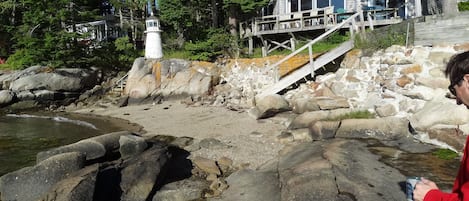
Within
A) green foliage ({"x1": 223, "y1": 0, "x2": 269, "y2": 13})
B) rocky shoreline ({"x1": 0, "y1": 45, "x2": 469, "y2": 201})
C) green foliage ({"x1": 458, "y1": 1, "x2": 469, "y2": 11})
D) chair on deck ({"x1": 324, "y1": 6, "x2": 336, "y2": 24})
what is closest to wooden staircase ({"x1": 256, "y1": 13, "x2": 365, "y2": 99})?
rocky shoreline ({"x1": 0, "y1": 45, "x2": 469, "y2": 201})

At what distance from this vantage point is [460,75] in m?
1.87

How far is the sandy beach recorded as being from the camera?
32.4ft

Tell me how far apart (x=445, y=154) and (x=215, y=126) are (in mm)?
7269

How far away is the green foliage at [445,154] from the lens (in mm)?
7892

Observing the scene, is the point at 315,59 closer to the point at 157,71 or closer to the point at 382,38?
the point at 382,38

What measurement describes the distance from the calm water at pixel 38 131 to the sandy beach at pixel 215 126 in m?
1.25

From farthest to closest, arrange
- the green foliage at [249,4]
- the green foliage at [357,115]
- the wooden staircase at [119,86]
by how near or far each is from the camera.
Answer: the wooden staircase at [119,86]
the green foliage at [249,4]
the green foliage at [357,115]

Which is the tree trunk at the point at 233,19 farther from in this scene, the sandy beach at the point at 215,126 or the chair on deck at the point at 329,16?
the sandy beach at the point at 215,126

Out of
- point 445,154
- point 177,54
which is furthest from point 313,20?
point 445,154

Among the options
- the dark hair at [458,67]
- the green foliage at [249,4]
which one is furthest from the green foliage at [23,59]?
the dark hair at [458,67]

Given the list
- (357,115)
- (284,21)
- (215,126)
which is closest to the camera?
(357,115)

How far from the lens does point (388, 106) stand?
37.8 feet

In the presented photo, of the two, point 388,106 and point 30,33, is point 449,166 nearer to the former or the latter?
point 388,106

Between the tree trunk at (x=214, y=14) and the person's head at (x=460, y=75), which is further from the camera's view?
the tree trunk at (x=214, y=14)
